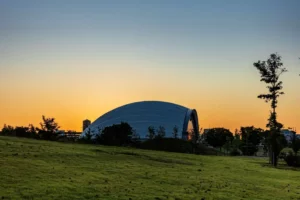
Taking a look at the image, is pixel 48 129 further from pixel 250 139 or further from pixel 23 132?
pixel 250 139

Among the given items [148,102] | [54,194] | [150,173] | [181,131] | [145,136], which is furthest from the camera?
[148,102]

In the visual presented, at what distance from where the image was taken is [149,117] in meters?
108

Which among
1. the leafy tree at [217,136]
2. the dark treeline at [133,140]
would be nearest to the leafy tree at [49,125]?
the dark treeline at [133,140]

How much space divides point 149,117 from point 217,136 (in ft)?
71.3

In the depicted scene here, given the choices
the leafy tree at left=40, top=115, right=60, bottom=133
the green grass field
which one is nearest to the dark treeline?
the leafy tree at left=40, top=115, right=60, bottom=133

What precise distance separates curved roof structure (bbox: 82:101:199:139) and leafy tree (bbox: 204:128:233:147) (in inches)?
246

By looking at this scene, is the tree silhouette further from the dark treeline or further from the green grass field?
the green grass field

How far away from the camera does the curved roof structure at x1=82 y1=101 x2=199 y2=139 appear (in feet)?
338

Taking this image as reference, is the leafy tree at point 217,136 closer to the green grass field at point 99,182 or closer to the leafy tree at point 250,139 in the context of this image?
the leafy tree at point 250,139

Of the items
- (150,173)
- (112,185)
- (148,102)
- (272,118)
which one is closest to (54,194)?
(112,185)

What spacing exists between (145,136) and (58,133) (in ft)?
144

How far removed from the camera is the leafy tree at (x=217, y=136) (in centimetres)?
11519

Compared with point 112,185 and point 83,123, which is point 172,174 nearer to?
point 112,185

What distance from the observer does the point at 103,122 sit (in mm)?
104375
